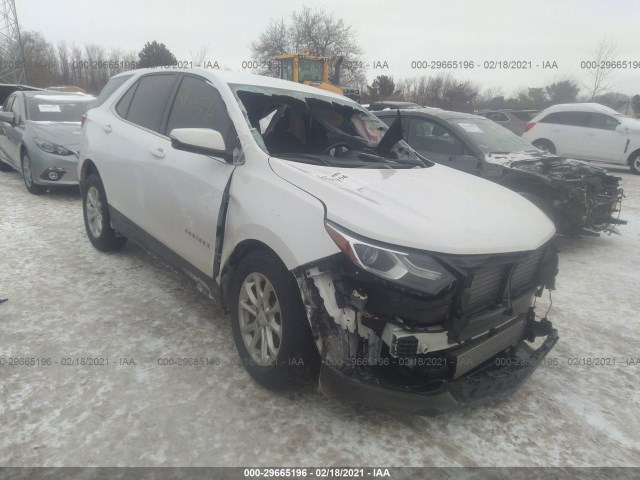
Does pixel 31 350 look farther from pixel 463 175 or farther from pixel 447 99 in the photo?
pixel 447 99

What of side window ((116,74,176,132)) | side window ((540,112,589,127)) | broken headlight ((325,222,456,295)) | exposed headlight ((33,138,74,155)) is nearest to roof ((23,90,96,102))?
exposed headlight ((33,138,74,155))

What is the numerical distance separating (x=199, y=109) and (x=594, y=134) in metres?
12.4

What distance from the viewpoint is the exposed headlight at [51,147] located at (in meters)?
6.72

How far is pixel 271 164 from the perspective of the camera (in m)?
2.59

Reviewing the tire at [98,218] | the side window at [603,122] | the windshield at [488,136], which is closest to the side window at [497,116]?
the side window at [603,122]

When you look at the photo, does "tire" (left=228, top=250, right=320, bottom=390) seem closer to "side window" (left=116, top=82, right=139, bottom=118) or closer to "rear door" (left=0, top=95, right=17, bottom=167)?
"side window" (left=116, top=82, right=139, bottom=118)

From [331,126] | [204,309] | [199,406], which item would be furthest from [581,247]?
[199,406]

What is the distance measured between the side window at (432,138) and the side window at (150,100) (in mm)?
3554

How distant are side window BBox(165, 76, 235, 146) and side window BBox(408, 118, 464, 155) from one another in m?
3.58

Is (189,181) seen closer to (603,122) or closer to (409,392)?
(409,392)

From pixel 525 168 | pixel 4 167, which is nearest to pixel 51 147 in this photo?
Result: pixel 4 167

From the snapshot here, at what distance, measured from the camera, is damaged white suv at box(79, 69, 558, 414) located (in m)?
2.04

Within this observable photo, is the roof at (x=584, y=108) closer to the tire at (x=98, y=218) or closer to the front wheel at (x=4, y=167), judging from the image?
the tire at (x=98, y=218)

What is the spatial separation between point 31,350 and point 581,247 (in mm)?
6009
